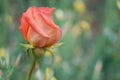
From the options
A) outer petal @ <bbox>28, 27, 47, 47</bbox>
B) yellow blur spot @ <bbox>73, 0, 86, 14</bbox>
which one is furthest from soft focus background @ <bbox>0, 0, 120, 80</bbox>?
outer petal @ <bbox>28, 27, 47, 47</bbox>

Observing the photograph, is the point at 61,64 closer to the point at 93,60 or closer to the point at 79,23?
the point at 93,60

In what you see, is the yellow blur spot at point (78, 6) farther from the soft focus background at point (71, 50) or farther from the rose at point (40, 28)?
the rose at point (40, 28)

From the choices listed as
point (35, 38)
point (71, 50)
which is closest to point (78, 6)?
point (71, 50)

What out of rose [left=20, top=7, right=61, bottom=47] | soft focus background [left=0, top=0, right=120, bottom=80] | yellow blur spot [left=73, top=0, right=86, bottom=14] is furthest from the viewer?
yellow blur spot [left=73, top=0, right=86, bottom=14]

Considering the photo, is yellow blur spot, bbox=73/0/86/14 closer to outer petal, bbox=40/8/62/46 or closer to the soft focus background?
the soft focus background

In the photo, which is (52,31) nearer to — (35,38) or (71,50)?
(35,38)

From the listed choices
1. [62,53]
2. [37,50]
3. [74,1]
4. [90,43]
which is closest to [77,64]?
[62,53]

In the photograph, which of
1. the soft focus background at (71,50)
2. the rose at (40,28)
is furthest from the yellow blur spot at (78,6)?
the rose at (40,28)

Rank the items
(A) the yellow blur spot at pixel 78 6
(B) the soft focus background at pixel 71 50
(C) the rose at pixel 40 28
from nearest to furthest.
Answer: (C) the rose at pixel 40 28 < (B) the soft focus background at pixel 71 50 < (A) the yellow blur spot at pixel 78 6
